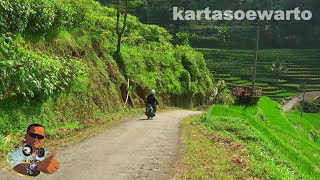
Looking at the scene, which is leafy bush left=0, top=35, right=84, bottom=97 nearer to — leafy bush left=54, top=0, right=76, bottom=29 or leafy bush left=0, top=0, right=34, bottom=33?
leafy bush left=0, top=0, right=34, bottom=33

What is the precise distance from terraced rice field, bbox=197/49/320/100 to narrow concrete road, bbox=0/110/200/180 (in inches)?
3220

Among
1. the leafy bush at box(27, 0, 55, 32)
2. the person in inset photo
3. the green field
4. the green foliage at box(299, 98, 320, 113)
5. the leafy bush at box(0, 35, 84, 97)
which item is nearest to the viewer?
the person in inset photo

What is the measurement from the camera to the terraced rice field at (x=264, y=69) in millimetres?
95044

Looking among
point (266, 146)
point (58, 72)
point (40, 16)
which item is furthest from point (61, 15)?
point (266, 146)

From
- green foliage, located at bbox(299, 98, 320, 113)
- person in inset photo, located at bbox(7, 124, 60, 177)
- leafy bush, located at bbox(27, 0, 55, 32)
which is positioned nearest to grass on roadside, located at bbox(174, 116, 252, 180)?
person in inset photo, located at bbox(7, 124, 60, 177)

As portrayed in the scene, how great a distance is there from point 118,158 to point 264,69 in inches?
4174

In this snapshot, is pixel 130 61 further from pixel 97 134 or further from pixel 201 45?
pixel 201 45

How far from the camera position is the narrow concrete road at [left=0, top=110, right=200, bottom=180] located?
20.8 feet

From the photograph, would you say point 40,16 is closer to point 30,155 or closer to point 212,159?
point 30,155

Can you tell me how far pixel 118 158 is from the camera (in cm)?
767

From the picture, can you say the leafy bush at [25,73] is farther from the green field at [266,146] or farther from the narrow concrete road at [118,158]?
the green field at [266,146]

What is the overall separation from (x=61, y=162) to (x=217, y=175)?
3.90m

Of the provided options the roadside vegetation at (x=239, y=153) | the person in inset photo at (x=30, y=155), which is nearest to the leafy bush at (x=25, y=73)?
the person in inset photo at (x=30, y=155)

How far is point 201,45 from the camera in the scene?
399 ft
